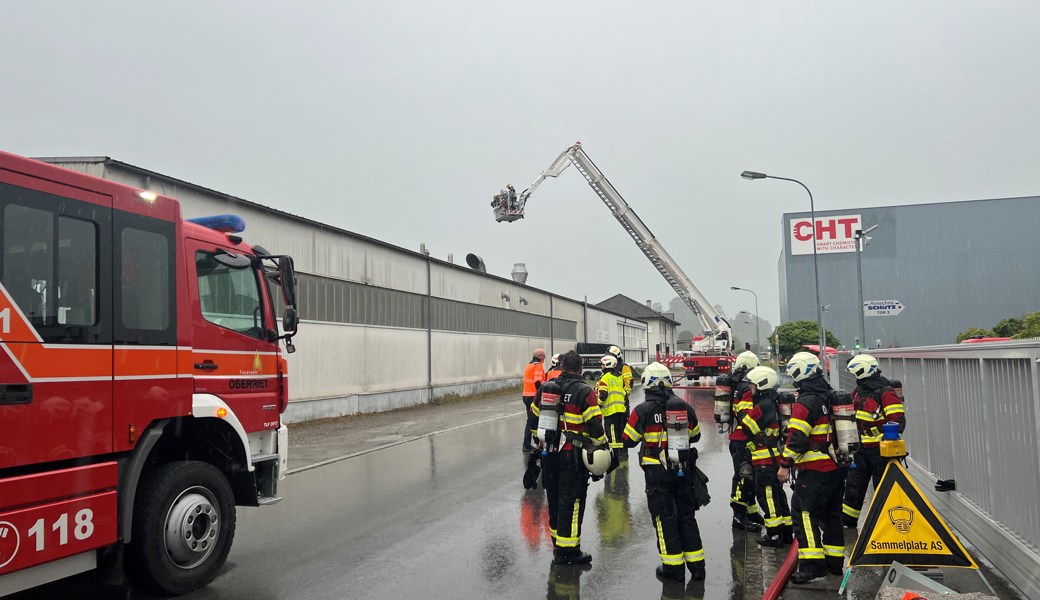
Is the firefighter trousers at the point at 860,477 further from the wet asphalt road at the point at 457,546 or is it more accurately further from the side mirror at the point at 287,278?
the side mirror at the point at 287,278

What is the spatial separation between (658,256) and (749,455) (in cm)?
1992

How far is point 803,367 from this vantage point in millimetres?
5562

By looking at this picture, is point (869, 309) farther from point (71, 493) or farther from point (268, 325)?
point (71, 493)

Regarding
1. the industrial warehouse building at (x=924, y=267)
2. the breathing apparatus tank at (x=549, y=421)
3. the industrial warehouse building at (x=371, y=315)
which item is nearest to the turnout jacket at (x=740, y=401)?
the breathing apparatus tank at (x=549, y=421)

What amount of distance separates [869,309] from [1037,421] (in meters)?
18.1

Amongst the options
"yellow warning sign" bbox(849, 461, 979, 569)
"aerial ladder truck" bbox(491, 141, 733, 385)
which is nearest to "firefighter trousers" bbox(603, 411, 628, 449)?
"yellow warning sign" bbox(849, 461, 979, 569)

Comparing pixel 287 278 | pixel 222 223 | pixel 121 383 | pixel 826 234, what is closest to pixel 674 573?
pixel 287 278

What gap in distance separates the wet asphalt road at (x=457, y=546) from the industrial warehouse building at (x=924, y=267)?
67.7 meters

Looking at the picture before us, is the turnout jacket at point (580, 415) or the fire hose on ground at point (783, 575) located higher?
the turnout jacket at point (580, 415)

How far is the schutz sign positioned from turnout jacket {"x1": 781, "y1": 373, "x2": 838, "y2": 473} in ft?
237

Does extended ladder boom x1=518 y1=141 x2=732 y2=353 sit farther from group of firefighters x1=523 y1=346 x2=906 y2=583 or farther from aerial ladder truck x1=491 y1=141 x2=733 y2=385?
group of firefighters x1=523 y1=346 x2=906 y2=583

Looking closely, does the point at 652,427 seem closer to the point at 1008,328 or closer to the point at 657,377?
the point at 657,377

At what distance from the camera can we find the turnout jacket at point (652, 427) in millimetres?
5332

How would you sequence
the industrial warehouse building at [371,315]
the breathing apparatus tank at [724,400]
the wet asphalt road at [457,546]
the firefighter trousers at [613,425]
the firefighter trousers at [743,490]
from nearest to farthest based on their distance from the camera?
the wet asphalt road at [457,546] < the firefighter trousers at [743,490] < the breathing apparatus tank at [724,400] < the firefighter trousers at [613,425] < the industrial warehouse building at [371,315]
